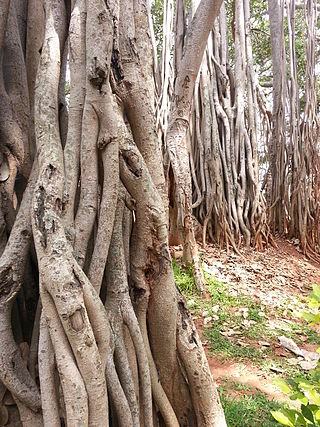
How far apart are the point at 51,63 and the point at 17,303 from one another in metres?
0.90

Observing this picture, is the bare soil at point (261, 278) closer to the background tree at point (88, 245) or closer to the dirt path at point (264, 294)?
the dirt path at point (264, 294)

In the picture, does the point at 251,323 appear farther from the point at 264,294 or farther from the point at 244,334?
the point at 264,294

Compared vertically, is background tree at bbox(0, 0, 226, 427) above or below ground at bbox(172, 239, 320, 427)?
above

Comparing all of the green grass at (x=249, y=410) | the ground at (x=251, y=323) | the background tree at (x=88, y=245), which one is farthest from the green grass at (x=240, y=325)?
the background tree at (x=88, y=245)

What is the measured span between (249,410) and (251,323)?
1.12 m

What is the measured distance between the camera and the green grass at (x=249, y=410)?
1.88 metres

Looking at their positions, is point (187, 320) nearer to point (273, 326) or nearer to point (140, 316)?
point (140, 316)

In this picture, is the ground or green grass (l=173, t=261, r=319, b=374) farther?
green grass (l=173, t=261, r=319, b=374)

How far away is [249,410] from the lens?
1980mm

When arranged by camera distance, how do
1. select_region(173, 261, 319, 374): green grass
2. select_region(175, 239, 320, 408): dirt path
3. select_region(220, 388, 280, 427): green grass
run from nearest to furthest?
select_region(220, 388, 280, 427): green grass → select_region(175, 239, 320, 408): dirt path → select_region(173, 261, 319, 374): green grass

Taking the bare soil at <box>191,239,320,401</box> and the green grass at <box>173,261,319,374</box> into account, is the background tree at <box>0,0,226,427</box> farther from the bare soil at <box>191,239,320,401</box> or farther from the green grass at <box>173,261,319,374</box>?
the green grass at <box>173,261,319,374</box>

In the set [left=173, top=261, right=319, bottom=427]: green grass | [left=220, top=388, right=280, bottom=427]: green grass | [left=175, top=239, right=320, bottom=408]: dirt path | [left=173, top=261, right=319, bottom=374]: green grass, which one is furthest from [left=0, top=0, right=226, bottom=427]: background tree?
[left=173, top=261, right=319, bottom=374]: green grass

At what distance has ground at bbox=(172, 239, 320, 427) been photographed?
2162 mm

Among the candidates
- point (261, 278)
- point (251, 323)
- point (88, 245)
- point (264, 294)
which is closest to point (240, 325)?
point (251, 323)
